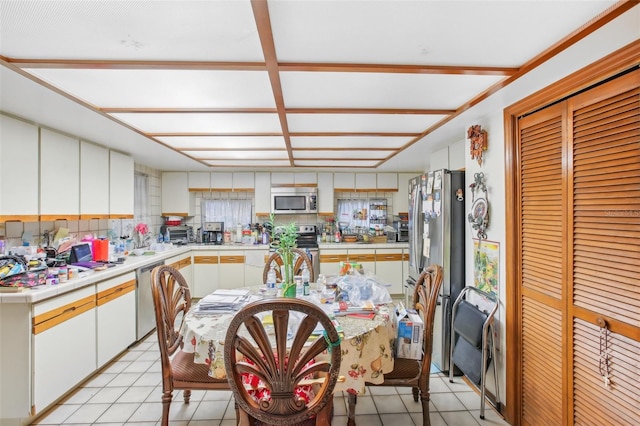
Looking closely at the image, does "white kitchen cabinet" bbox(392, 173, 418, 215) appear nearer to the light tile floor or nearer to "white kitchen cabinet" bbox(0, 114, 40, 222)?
the light tile floor

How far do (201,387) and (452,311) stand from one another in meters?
1.97

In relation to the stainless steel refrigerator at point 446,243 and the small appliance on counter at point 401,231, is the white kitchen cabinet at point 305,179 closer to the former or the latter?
the small appliance on counter at point 401,231

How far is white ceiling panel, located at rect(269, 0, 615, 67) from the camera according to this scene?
3.49 feet

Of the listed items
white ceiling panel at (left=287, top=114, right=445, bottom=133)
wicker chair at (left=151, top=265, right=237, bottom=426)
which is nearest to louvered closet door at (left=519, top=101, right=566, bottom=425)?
white ceiling panel at (left=287, top=114, right=445, bottom=133)

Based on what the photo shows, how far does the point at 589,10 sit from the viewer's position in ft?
3.53

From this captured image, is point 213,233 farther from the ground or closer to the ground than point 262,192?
closer to the ground

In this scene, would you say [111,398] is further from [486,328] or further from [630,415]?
[630,415]

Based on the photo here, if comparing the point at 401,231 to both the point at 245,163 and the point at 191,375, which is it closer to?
the point at 245,163

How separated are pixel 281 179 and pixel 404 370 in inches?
148

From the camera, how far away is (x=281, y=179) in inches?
195

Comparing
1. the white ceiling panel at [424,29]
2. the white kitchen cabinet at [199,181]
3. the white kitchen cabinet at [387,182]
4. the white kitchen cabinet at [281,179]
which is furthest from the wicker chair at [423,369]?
the white kitchen cabinet at [199,181]

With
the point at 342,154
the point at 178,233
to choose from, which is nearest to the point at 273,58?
the point at 342,154

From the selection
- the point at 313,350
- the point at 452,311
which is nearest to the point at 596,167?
the point at 452,311

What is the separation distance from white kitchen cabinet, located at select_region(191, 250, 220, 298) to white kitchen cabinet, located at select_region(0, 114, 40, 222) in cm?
242
